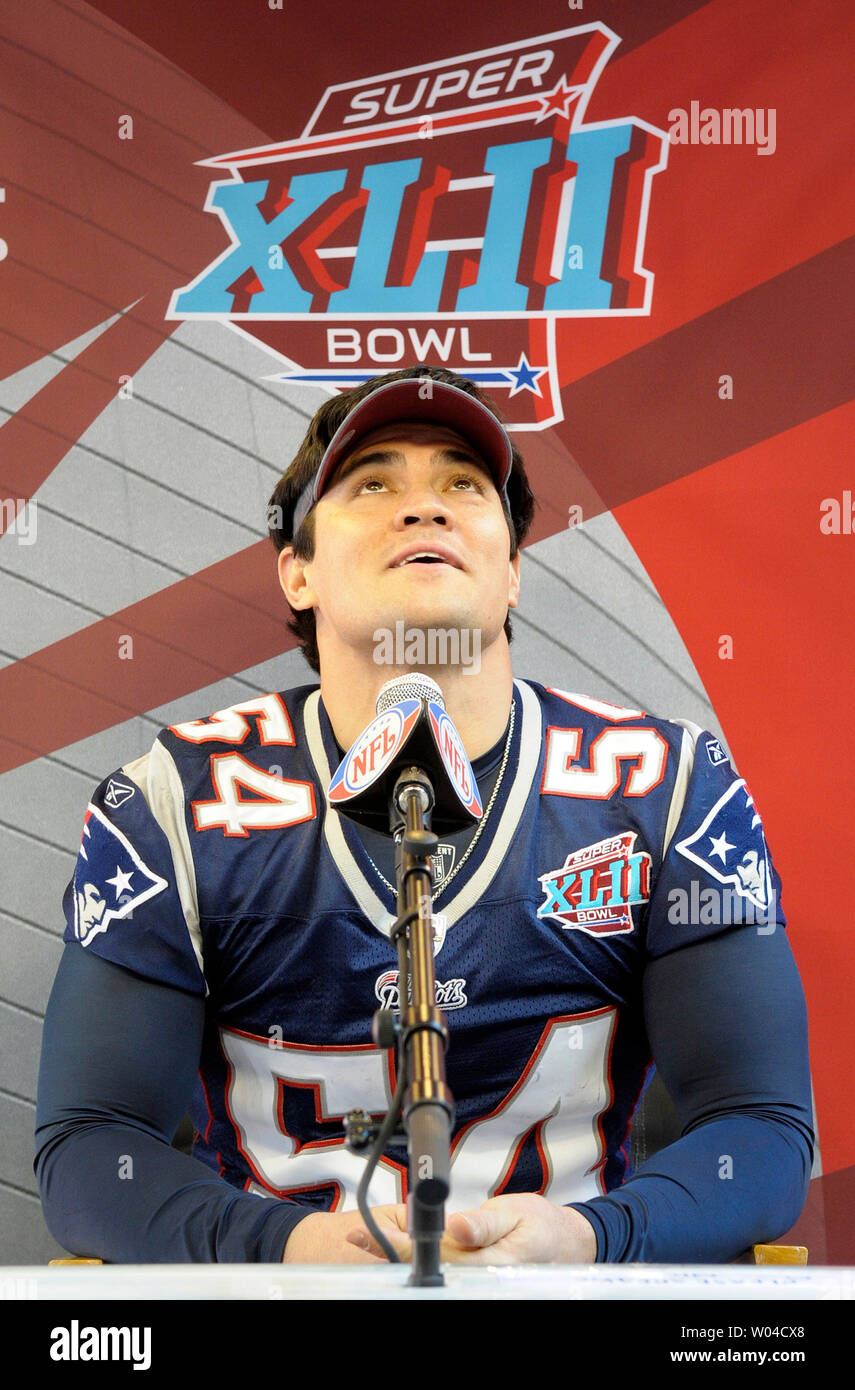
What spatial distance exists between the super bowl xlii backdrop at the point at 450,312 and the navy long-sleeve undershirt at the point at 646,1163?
0.67 m

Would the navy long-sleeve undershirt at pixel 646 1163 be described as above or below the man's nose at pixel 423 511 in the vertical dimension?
below

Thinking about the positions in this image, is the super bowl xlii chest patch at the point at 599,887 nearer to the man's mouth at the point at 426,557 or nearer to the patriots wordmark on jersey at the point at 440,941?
the patriots wordmark on jersey at the point at 440,941

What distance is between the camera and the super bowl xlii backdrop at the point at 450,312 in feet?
7.16

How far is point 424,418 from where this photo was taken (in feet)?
5.74

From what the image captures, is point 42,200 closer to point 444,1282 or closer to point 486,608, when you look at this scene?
point 486,608

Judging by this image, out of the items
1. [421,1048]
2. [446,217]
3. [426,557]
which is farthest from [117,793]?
[446,217]

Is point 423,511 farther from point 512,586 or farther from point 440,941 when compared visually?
point 440,941

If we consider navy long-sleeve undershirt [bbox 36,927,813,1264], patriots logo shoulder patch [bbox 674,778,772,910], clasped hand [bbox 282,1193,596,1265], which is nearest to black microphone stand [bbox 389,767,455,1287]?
clasped hand [bbox 282,1193,596,1265]

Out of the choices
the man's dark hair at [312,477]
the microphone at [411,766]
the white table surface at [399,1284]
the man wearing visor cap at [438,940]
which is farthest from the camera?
the man's dark hair at [312,477]

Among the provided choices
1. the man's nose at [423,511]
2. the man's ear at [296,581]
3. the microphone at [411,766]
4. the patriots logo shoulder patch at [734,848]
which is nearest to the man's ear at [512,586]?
the man's nose at [423,511]

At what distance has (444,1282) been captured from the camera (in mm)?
761

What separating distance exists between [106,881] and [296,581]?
50 cm

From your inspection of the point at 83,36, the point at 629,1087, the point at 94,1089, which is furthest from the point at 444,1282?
the point at 83,36
